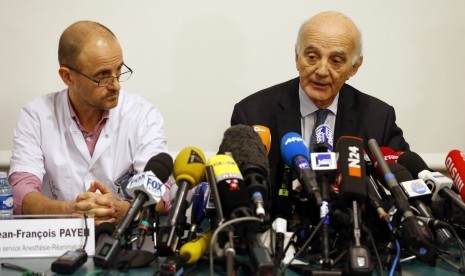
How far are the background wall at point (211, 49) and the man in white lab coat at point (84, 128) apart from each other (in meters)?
0.35

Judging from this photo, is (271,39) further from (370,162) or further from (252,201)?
(252,201)

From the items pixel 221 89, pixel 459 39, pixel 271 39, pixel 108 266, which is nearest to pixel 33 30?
pixel 221 89

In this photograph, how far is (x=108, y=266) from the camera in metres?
1.48

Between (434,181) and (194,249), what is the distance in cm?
72

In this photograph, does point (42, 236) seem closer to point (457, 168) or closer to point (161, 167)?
point (161, 167)

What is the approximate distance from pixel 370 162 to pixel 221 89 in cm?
131

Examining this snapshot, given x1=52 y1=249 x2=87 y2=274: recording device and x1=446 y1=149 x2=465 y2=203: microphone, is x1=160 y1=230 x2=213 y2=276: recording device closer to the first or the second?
x1=52 y1=249 x2=87 y2=274: recording device

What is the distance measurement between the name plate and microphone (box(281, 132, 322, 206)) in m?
0.60

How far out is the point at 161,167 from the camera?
1.67m

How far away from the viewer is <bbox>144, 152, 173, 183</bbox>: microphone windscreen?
1.64m

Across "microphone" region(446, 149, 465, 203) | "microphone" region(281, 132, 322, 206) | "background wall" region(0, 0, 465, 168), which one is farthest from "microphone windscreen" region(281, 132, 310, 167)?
"background wall" region(0, 0, 465, 168)

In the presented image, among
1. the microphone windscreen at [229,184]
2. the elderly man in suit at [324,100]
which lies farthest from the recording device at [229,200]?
the elderly man in suit at [324,100]

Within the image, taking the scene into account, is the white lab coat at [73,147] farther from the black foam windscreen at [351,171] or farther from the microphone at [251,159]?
the black foam windscreen at [351,171]

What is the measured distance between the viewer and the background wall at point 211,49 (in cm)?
298
